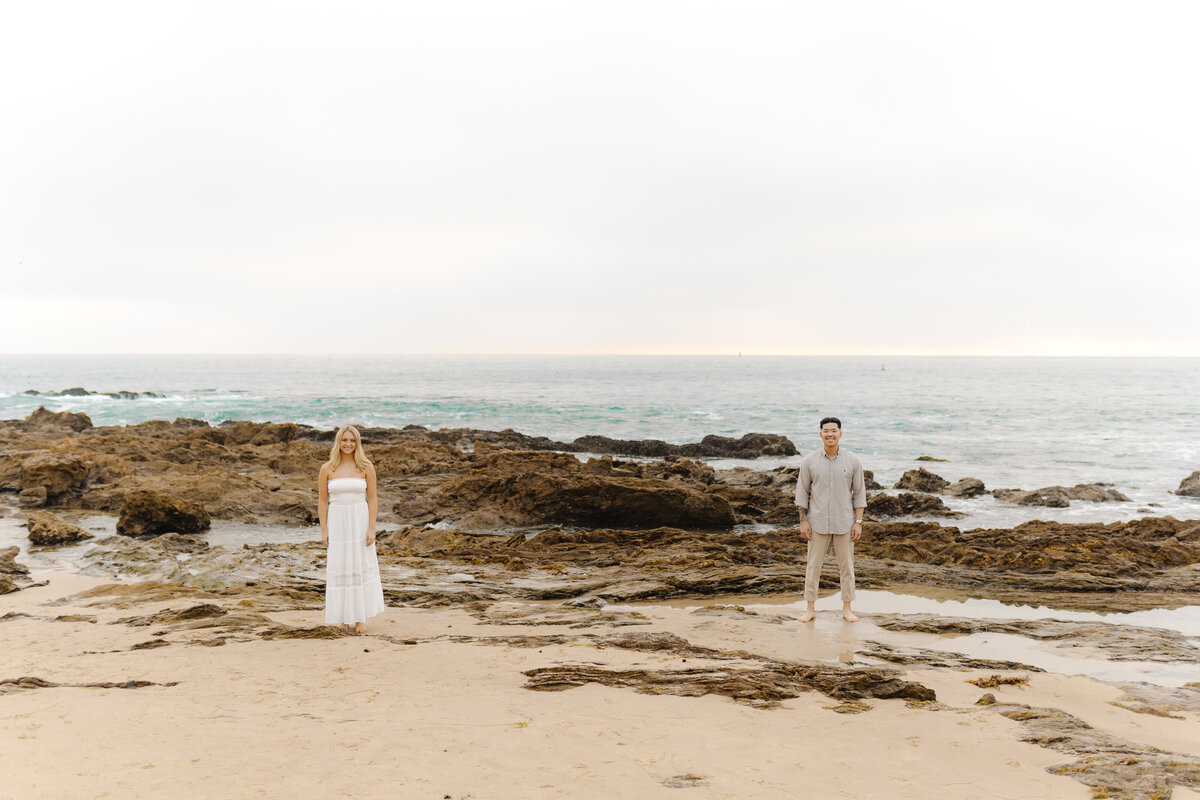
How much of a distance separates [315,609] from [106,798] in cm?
453

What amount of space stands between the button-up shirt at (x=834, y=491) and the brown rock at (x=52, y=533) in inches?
453

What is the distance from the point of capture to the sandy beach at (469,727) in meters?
3.66

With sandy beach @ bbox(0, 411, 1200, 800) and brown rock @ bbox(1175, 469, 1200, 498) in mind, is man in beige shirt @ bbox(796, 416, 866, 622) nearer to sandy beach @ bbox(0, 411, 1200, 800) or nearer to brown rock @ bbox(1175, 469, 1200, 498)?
sandy beach @ bbox(0, 411, 1200, 800)

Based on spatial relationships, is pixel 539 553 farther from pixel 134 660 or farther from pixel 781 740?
pixel 781 740

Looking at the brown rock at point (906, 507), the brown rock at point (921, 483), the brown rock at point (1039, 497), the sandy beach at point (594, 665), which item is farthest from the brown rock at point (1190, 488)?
the sandy beach at point (594, 665)

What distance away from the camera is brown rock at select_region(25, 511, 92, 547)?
11.2 m

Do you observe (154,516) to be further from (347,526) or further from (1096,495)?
(1096,495)

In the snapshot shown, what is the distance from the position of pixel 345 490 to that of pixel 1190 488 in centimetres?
2269

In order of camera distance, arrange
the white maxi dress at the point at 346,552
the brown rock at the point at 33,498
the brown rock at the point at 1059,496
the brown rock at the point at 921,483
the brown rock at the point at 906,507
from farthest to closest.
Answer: the brown rock at the point at 921,483 → the brown rock at the point at 1059,496 → the brown rock at the point at 906,507 → the brown rock at the point at 33,498 → the white maxi dress at the point at 346,552

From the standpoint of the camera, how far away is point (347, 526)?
6703 millimetres

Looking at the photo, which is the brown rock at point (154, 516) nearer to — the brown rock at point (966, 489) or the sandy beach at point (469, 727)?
the sandy beach at point (469, 727)

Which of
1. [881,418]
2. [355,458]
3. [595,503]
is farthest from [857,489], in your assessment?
[881,418]

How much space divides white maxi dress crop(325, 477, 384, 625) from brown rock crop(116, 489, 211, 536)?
703cm

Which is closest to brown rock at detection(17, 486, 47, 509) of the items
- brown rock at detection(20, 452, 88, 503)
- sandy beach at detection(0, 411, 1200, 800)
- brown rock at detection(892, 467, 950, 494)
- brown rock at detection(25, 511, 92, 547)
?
brown rock at detection(20, 452, 88, 503)
